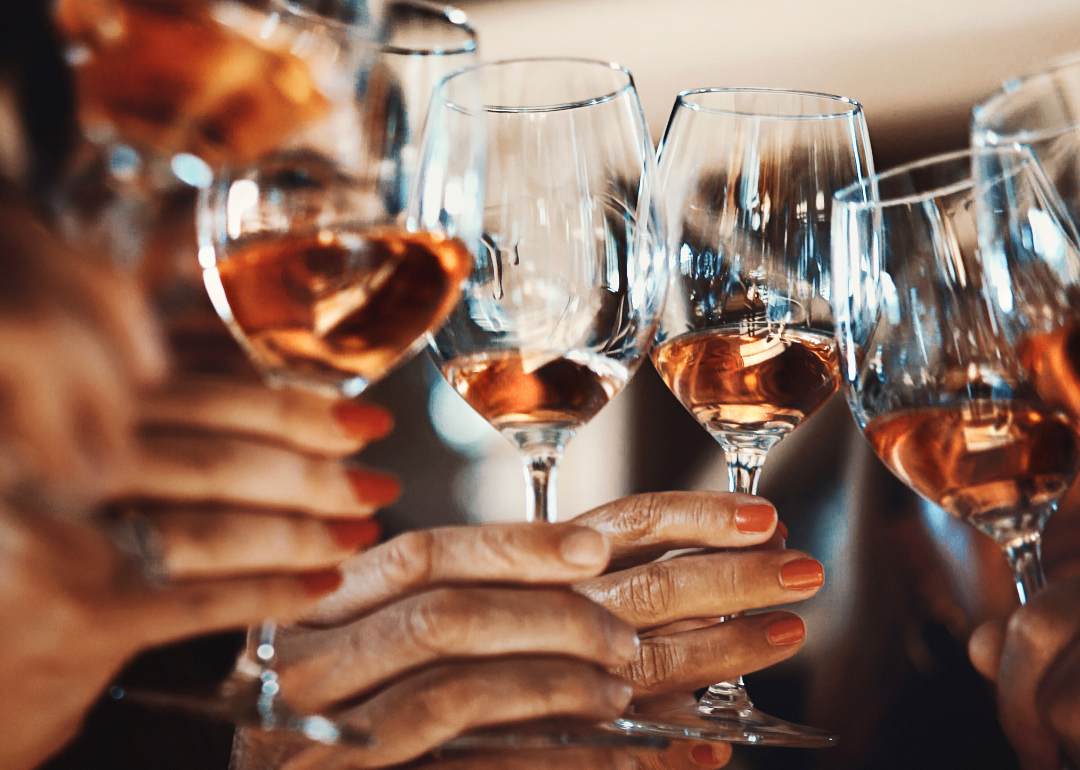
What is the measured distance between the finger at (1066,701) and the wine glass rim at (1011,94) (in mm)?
297

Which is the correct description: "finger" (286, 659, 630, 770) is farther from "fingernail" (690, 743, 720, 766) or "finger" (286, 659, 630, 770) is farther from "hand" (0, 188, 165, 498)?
"hand" (0, 188, 165, 498)

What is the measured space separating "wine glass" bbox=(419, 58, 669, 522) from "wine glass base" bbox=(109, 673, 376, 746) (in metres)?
0.19

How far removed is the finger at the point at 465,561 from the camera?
1.49ft

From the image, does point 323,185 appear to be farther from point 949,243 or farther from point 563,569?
point 949,243

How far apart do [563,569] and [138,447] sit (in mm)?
228

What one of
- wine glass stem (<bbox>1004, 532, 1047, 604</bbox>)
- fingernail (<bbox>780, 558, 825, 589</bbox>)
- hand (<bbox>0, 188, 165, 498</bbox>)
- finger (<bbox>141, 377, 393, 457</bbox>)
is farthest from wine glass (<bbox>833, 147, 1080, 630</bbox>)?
hand (<bbox>0, 188, 165, 498</bbox>)

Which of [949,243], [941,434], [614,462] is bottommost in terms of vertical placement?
[614,462]

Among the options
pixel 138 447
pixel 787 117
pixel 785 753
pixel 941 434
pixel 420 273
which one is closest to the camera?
pixel 138 447

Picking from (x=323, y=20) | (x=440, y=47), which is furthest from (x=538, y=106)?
(x=323, y=20)

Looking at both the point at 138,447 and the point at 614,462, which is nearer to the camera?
the point at 138,447

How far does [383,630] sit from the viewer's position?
0.48 m

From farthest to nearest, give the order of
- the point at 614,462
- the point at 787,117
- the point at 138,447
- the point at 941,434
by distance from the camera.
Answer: the point at 614,462 → the point at 787,117 → the point at 941,434 → the point at 138,447

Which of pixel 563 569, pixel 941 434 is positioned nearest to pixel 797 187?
pixel 941 434

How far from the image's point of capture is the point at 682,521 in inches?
25.2
